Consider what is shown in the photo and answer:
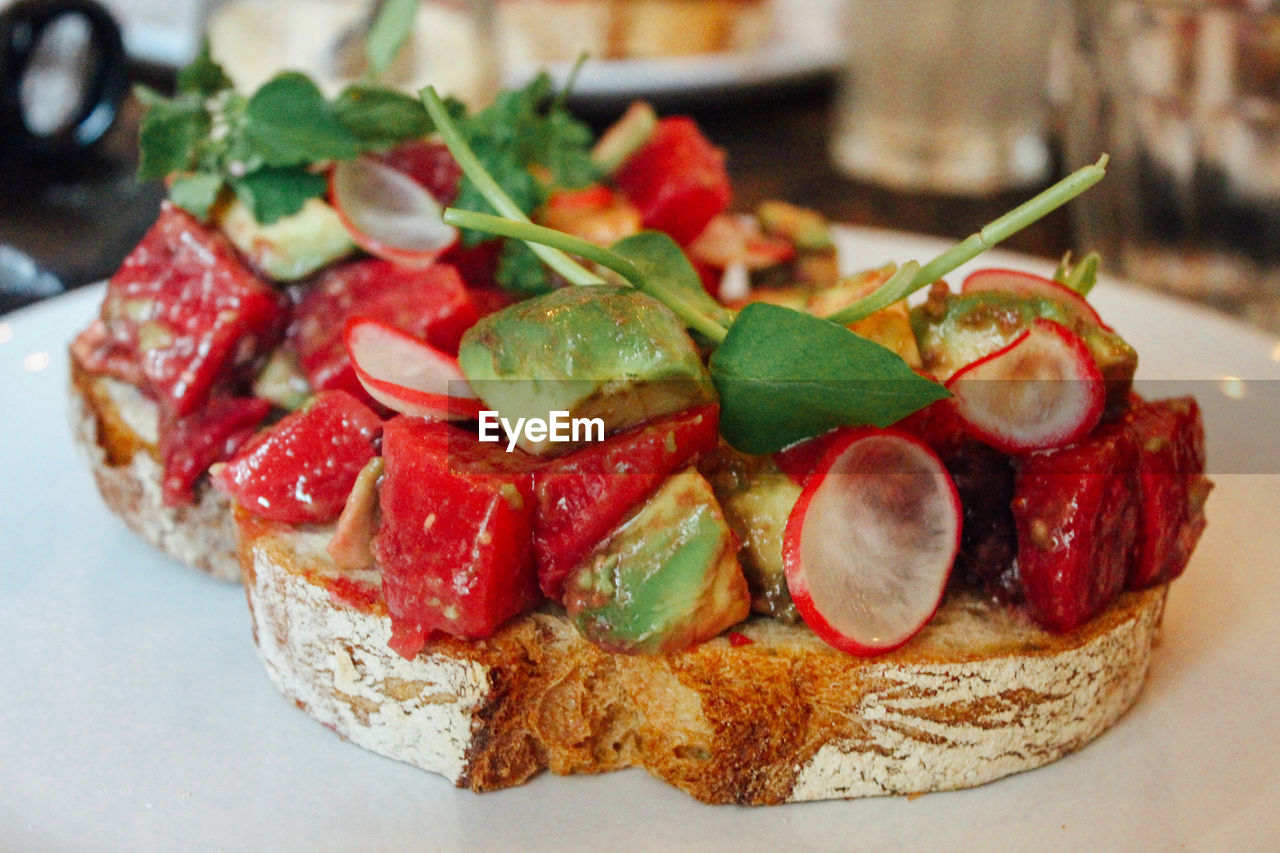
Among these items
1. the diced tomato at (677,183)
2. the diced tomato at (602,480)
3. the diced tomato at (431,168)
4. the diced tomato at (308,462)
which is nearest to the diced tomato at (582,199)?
the diced tomato at (677,183)

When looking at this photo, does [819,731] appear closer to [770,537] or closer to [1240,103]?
[770,537]

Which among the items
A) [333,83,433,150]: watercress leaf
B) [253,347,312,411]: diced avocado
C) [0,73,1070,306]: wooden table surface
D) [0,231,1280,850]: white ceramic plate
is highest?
[333,83,433,150]: watercress leaf

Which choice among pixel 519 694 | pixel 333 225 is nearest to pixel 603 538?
pixel 519 694

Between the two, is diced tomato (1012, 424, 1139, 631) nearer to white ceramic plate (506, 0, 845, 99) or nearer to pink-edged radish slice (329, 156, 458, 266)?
pink-edged radish slice (329, 156, 458, 266)

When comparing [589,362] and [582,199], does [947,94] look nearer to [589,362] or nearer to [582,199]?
[582,199]

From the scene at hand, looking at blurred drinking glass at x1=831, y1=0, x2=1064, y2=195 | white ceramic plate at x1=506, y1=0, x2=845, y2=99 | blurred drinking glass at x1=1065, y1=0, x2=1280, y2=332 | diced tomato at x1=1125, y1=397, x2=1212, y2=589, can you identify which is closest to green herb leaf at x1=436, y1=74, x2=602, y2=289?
diced tomato at x1=1125, y1=397, x2=1212, y2=589

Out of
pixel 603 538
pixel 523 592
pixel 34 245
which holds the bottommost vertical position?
pixel 34 245
